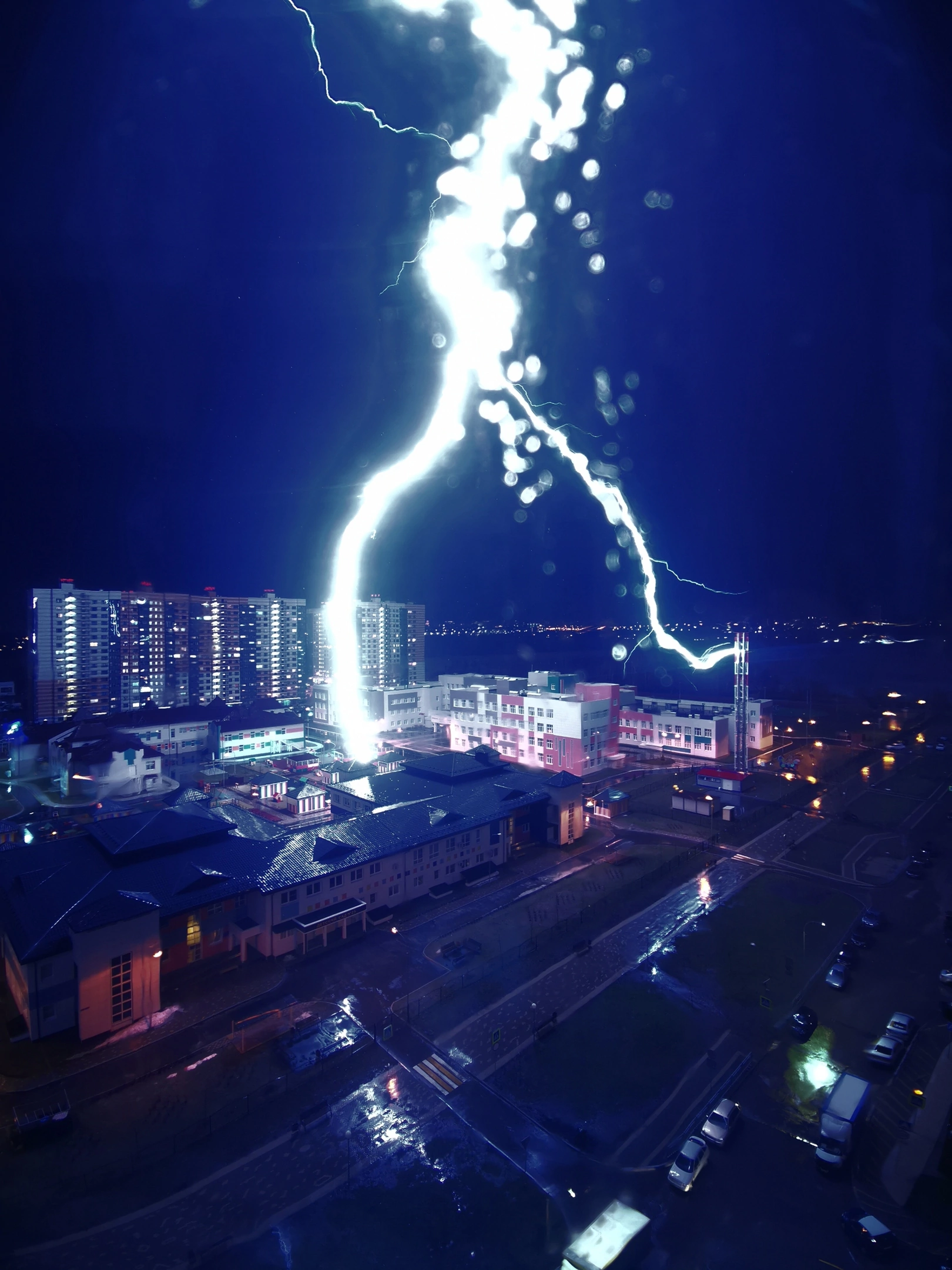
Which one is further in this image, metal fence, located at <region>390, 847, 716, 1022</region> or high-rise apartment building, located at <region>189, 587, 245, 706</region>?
high-rise apartment building, located at <region>189, 587, 245, 706</region>

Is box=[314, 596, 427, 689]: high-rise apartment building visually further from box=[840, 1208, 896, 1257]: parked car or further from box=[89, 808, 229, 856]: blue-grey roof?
box=[840, 1208, 896, 1257]: parked car

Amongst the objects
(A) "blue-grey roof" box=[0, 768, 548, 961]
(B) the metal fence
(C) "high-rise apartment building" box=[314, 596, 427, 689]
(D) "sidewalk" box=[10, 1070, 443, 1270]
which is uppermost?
(C) "high-rise apartment building" box=[314, 596, 427, 689]

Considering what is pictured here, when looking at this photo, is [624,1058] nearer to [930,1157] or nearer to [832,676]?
[930,1157]

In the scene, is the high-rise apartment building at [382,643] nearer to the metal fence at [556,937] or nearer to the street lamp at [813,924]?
the metal fence at [556,937]

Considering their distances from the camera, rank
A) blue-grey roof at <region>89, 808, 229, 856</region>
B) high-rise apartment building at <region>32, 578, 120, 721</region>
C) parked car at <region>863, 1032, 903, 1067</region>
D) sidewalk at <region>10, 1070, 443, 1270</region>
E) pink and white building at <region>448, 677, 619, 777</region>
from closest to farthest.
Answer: sidewalk at <region>10, 1070, 443, 1270</region> < parked car at <region>863, 1032, 903, 1067</region> < blue-grey roof at <region>89, 808, 229, 856</region> < pink and white building at <region>448, 677, 619, 777</region> < high-rise apartment building at <region>32, 578, 120, 721</region>

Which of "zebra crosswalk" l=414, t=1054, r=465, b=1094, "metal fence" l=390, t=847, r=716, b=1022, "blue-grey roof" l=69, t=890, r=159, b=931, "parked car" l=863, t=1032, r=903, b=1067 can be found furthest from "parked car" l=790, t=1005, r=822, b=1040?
"blue-grey roof" l=69, t=890, r=159, b=931

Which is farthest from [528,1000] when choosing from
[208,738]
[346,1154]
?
[208,738]
